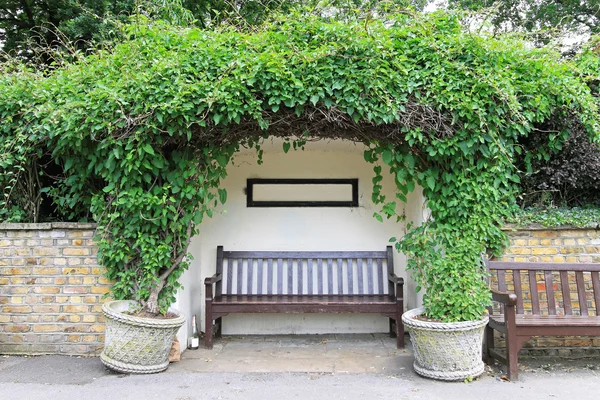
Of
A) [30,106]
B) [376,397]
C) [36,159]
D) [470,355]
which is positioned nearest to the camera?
[376,397]

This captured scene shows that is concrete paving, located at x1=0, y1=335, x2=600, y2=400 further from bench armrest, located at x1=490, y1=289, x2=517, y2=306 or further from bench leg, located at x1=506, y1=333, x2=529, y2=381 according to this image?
bench armrest, located at x1=490, y1=289, x2=517, y2=306

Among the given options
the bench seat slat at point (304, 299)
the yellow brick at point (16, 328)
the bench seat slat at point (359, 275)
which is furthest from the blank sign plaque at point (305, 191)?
the yellow brick at point (16, 328)

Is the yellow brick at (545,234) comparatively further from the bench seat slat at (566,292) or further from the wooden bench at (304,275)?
the wooden bench at (304,275)

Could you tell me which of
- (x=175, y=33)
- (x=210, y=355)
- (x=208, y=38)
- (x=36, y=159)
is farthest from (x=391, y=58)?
(x=36, y=159)

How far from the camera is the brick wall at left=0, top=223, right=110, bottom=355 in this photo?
12.0 feet

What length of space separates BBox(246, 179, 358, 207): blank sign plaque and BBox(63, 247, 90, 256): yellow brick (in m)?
1.75

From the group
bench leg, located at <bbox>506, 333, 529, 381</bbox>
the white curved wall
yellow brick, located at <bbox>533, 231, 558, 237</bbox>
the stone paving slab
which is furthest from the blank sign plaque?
bench leg, located at <bbox>506, 333, 529, 381</bbox>

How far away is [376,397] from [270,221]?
7.69ft

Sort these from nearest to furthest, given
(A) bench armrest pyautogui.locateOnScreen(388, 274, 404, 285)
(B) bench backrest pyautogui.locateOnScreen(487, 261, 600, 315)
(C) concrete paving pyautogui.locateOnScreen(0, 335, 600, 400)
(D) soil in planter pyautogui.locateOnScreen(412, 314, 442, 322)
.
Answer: (C) concrete paving pyautogui.locateOnScreen(0, 335, 600, 400), (D) soil in planter pyautogui.locateOnScreen(412, 314, 442, 322), (B) bench backrest pyautogui.locateOnScreen(487, 261, 600, 315), (A) bench armrest pyautogui.locateOnScreen(388, 274, 404, 285)

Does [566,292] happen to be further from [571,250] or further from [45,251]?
[45,251]

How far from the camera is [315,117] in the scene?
10.7ft

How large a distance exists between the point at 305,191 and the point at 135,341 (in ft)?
7.78

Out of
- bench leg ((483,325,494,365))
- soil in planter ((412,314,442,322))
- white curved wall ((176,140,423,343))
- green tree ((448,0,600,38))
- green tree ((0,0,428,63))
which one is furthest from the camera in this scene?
green tree ((448,0,600,38))

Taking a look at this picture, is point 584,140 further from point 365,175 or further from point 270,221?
point 270,221
